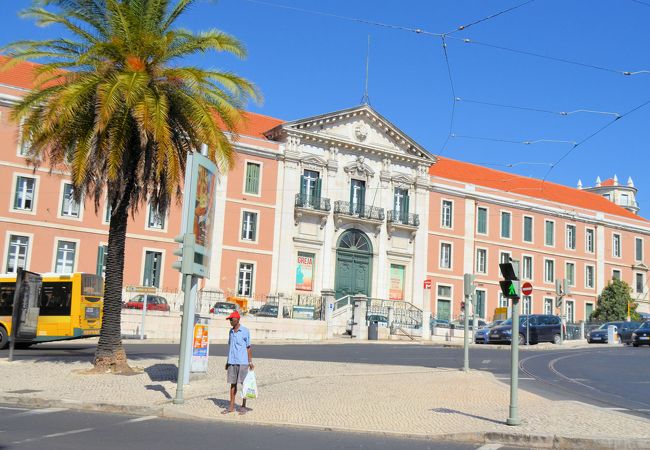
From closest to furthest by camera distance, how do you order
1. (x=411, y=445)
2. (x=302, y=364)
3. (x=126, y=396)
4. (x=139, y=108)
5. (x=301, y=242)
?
(x=411, y=445), (x=126, y=396), (x=139, y=108), (x=302, y=364), (x=301, y=242)

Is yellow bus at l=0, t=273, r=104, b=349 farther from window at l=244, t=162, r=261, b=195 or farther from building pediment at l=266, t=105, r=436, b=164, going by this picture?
building pediment at l=266, t=105, r=436, b=164

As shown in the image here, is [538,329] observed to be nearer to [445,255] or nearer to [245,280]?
[445,255]

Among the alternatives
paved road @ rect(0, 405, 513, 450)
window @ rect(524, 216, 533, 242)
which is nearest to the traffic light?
paved road @ rect(0, 405, 513, 450)

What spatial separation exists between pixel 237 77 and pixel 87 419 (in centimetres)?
988

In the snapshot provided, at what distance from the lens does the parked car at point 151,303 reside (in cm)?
3400

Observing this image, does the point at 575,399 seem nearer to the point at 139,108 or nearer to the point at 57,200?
the point at 139,108

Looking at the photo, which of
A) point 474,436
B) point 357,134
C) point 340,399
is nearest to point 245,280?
point 357,134

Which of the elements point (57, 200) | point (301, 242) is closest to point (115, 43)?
point (57, 200)

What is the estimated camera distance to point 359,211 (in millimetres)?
47938

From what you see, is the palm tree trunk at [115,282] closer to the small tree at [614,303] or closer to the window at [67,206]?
the window at [67,206]

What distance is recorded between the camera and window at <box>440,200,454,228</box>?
52531 millimetres

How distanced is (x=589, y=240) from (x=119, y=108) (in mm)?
51986

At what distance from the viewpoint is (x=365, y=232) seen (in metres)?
48.4

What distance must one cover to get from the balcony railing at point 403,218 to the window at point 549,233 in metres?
13.4
